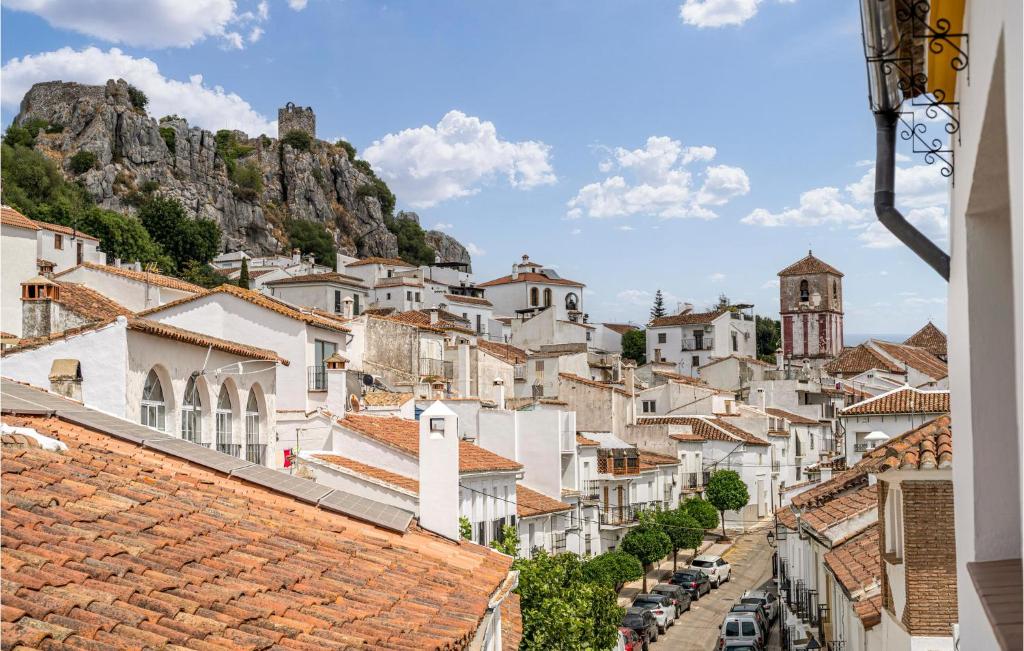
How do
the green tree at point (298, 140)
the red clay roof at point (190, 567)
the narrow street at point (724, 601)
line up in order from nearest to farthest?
1. the red clay roof at point (190, 567)
2. the narrow street at point (724, 601)
3. the green tree at point (298, 140)

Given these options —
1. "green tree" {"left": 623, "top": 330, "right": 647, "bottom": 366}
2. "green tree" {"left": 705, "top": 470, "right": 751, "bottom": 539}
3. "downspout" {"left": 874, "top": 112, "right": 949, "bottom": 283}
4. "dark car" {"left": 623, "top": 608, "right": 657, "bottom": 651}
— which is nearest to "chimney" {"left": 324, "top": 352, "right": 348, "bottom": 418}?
"dark car" {"left": 623, "top": 608, "right": 657, "bottom": 651}

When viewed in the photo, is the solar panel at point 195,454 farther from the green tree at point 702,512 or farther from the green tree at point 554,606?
the green tree at point 702,512

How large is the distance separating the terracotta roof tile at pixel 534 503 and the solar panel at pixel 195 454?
994 inches

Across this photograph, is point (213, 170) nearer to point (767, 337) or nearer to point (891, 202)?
point (767, 337)

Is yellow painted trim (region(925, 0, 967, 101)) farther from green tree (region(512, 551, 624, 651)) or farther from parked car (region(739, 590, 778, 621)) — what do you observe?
parked car (region(739, 590, 778, 621))

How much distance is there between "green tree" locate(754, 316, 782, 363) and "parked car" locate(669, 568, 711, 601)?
3280 inches

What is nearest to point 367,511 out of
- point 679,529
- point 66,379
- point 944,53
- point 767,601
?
point 66,379

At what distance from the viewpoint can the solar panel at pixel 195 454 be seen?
10.8 m

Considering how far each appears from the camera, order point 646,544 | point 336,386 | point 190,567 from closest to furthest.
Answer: point 190,567 < point 336,386 < point 646,544

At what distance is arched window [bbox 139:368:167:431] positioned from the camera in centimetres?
1438

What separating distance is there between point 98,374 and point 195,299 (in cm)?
1360

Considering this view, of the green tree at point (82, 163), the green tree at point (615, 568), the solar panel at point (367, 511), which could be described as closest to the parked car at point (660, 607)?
the green tree at point (615, 568)

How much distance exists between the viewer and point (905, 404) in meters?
33.8

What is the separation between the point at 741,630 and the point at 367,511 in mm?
23252
